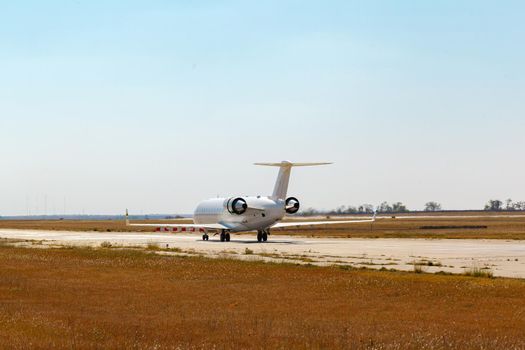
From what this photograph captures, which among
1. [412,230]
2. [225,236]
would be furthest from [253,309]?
[412,230]

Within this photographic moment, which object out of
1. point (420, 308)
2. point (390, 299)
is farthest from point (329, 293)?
point (420, 308)

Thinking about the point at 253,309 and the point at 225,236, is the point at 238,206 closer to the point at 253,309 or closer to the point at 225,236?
the point at 225,236

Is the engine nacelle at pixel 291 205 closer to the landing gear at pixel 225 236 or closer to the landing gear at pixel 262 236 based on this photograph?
the landing gear at pixel 262 236

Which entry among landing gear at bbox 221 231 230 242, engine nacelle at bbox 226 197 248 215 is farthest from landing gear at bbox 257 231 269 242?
landing gear at bbox 221 231 230 242

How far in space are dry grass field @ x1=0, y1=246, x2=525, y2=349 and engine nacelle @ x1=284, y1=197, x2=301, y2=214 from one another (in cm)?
3212

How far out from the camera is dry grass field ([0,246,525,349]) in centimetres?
1403

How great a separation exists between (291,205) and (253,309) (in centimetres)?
4559

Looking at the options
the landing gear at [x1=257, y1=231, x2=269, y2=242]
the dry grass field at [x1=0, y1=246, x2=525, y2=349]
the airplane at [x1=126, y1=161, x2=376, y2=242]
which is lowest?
the dry grass field at [x1=0, y1=246, x2=525, y2=349]

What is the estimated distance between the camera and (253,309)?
19.0 metres

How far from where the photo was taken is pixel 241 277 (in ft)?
89.9

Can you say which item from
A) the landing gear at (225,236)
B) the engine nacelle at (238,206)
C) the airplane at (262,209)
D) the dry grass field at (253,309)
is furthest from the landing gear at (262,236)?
the dry grass field at (253,309)

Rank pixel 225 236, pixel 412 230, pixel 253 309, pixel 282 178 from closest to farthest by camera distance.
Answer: pixel 253 309, pixel 282 178, pixel 225 236, pixel 412 230

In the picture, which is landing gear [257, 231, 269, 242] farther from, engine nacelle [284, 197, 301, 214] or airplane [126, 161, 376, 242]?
engine nacelle [284, 197, 301, 214]

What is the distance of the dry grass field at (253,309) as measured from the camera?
552 inches
